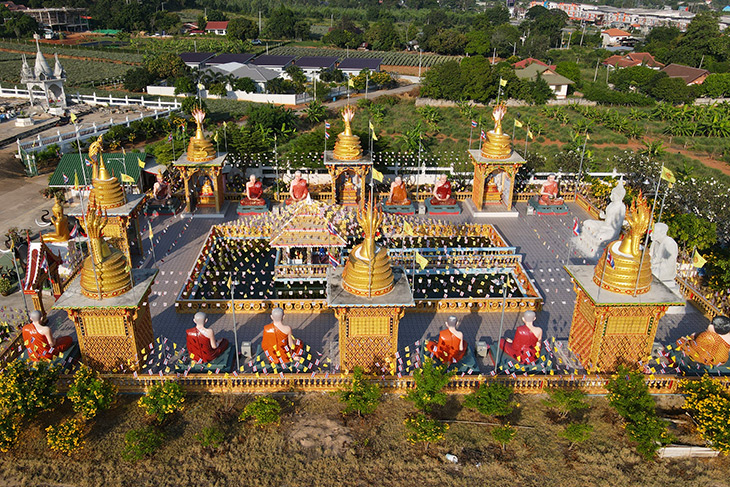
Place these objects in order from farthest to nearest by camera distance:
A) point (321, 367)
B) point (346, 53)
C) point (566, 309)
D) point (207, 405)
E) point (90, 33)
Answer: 1. point (90, 33)
2. point (346, 53)
3. point (566, 309)
4. point (321, 367)
5. point (207, 405)

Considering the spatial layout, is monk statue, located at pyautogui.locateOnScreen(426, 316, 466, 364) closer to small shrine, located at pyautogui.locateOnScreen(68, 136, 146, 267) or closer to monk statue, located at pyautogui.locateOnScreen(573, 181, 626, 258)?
monk statue, located at pyautogui.locateOnScreen(573, 181, 626, 258)

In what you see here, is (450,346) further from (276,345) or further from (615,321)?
(276,345)

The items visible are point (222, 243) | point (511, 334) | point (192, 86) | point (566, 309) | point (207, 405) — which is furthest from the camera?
point (192, 86)

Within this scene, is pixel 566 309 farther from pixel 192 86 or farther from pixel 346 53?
pixel 346 53

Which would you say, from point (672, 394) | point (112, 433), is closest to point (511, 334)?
point (672, 394)

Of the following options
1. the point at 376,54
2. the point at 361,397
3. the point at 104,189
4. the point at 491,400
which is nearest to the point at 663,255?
the point at 491,400

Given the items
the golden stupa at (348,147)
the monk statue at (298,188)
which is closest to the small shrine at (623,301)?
the golden stupa at (348,147)

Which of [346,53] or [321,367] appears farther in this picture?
[346,53]
